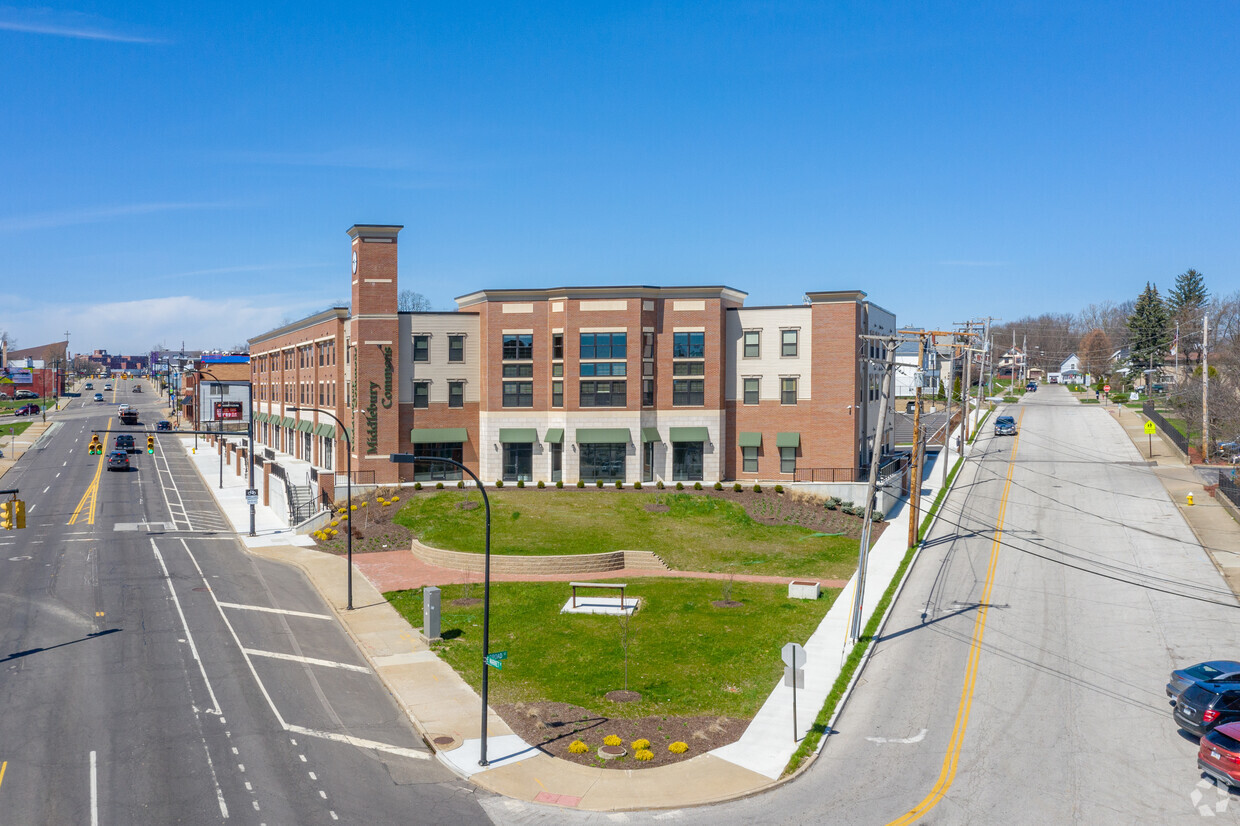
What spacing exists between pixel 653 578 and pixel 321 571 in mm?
15289

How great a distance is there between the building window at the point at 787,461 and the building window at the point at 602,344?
41.6ft

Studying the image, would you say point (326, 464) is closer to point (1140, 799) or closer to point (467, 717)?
point (467, 717)

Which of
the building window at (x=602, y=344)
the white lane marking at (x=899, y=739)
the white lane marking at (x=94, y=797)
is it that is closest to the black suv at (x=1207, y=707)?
the white lane marking at (x=899, y=739)

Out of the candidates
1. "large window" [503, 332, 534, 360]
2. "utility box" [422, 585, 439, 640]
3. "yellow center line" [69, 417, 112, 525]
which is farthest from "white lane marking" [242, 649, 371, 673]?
"large window" [503, 332, 534, 360]

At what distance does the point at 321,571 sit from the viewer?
130ft

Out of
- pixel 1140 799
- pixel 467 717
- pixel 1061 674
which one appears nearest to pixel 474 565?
pixel 467 717

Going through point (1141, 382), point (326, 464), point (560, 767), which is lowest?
point (560, 767)

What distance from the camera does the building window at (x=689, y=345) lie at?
56.8 m

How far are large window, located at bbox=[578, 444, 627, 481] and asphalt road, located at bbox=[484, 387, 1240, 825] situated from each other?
20.3 meters

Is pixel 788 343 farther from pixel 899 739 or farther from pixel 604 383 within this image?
pixel 899 739

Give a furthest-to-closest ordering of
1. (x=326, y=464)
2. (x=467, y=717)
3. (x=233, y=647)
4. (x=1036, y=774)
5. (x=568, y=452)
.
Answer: (x=326, y=464)
(x=568, y=452)
(x=233, y=647)
(x=467, y=717)
(x=1036, y=774)

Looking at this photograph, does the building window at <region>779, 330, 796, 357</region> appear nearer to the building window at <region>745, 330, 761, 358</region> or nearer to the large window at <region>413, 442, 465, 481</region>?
the building window at <region>745, 330, 761, 358</region>

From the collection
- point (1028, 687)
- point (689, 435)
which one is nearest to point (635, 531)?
point (689, 435)

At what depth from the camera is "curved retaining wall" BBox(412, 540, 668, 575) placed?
38.9m
